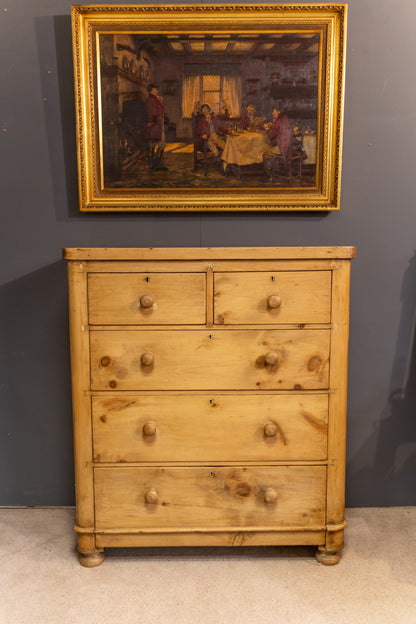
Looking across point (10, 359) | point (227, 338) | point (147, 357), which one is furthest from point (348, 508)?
point (10, 359)

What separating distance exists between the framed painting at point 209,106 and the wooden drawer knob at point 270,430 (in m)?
1.10

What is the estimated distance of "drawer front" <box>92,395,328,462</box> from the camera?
74.1 inches

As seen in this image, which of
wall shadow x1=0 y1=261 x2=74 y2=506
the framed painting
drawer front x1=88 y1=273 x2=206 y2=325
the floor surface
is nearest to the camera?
A: the floor surface

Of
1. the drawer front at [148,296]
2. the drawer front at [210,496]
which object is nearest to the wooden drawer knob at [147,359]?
the drawer front at [148,296]

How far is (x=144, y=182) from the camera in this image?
232 centimetres

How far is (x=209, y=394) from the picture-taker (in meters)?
1.88

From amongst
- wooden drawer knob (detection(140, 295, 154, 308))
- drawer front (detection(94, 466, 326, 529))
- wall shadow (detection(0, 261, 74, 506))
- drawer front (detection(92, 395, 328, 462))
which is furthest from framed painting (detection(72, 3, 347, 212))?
drawer front (detection(94, 466, 326, 529))

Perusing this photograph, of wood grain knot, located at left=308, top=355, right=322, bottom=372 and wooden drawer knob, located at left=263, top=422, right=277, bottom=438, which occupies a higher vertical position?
wood grain knot, located at left=308, top=355, right=322, bottom=372

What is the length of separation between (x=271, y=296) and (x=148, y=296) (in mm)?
493

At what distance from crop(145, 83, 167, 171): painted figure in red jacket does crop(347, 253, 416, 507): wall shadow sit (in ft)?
4.76

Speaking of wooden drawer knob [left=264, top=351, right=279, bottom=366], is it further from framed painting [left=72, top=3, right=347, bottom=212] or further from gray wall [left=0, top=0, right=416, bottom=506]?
framed painting [left=72, top=3, right=347, bottom=212]

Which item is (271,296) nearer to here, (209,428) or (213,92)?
(209,428)

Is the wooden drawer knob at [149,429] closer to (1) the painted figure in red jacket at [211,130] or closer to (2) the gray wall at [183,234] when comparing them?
(2) the gray wall at [183,234]

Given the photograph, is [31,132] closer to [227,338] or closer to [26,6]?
[26,6]
